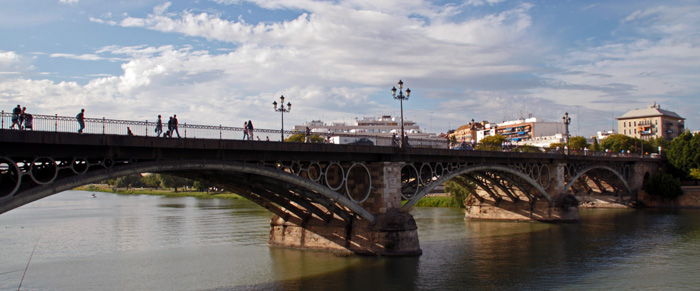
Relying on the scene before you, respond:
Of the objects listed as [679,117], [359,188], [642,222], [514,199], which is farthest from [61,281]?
[679,117]

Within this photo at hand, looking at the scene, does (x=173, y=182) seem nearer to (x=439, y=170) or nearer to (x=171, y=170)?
(x=439, y=170)

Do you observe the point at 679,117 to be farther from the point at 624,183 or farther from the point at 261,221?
the point at 261,221

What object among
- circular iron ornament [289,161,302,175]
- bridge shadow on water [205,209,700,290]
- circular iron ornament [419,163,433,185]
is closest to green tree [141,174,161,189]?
bridge shadow on water [205,209,700,290]

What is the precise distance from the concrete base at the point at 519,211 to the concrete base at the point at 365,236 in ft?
66.2

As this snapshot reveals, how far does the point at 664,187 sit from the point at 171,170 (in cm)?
5586

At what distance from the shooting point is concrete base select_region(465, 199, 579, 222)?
1788 inches

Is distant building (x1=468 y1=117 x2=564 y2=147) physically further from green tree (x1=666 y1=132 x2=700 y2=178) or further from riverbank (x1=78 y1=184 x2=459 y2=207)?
riverbank (x1=78 y1=184 x2=459 y2=207)

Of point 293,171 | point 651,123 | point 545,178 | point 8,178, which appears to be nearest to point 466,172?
point 293,171

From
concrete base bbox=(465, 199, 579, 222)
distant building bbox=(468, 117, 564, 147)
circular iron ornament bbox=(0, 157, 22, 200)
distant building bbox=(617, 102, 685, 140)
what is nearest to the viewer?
circular iron ornament bbox=(0, 157, 22, 200)

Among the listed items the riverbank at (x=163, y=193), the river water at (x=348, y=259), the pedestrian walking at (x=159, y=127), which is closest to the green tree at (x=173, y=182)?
the riverbank at (x=163, y=193)

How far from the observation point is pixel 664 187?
60.6m

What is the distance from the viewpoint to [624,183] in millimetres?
60750

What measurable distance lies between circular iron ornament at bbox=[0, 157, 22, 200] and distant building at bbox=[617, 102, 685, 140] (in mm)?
123835

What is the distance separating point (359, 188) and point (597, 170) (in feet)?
135
